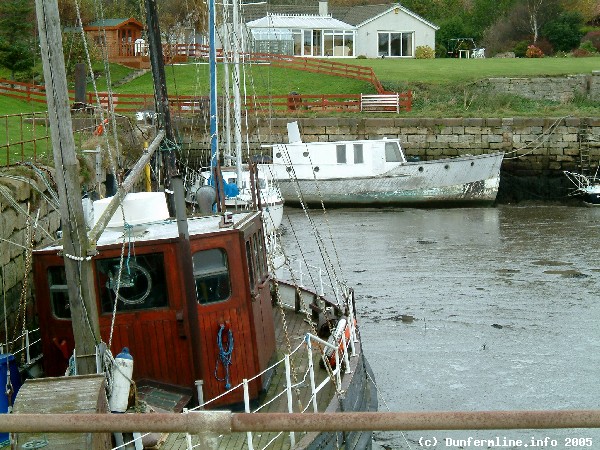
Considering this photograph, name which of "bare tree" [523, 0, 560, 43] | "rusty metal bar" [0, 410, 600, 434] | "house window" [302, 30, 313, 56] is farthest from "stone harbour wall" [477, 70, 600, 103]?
"rusty metal bar" [0, 410, 600, 434]

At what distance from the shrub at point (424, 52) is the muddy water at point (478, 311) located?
32992 millimetres

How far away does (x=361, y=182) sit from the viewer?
3781 cm

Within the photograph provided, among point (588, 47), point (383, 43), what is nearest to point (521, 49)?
point (588, 47)

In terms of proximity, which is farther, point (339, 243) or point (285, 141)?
point (285, 141)

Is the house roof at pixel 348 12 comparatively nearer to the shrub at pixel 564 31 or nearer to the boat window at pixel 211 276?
the shrub at pixel 564 31

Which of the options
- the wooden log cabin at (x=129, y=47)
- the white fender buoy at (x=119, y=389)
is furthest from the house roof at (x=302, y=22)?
the white fender buoy at (x=119, y=389)

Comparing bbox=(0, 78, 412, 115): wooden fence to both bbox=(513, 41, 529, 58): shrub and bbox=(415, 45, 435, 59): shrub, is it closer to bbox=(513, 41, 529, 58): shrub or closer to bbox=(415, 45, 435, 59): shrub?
bbox=(415, 45, 435, 59): shrub

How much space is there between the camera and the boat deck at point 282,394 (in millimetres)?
8828

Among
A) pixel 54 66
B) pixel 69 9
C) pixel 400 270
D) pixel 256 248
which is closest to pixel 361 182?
pixel 400 270

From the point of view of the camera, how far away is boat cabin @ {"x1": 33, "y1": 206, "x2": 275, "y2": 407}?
9281 millimetres

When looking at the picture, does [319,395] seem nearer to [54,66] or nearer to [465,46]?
[54,66]

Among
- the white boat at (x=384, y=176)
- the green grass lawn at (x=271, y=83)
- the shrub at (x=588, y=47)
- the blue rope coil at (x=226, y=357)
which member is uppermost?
the shrub at (x=588, y=47)

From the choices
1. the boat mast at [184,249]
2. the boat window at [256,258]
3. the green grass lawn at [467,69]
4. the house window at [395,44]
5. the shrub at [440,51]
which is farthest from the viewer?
the shrub at [440,51]

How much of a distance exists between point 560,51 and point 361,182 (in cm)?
3333
